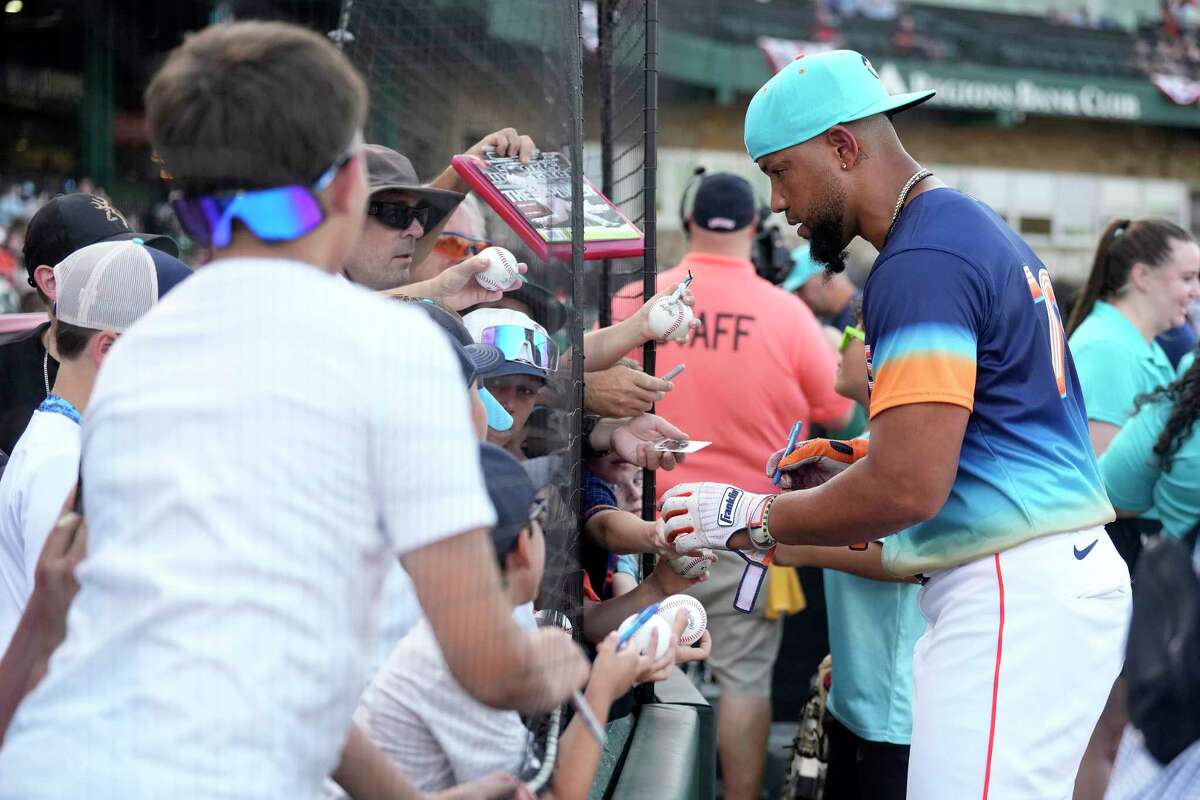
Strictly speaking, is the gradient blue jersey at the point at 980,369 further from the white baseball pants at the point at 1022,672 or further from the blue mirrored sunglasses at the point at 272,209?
the blue mirrored sunglasses at the point at 272,209

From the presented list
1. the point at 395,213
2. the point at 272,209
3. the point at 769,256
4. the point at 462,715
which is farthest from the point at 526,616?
the point at 769,256

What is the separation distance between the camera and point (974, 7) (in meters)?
27.2

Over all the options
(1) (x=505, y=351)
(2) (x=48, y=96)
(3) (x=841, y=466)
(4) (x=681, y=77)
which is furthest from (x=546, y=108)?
(4) (x=681, y=77)

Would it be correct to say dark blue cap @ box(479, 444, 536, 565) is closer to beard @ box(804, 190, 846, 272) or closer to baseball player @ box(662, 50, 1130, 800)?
baseball player @ box(662, 50, 1130, 800)

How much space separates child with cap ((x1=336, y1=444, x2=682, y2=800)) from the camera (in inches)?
71.7

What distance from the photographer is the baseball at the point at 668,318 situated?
2953 mm

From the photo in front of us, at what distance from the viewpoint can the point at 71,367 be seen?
7.69 ft

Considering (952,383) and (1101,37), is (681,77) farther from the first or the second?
(952,383)

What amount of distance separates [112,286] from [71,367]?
0.18 meters

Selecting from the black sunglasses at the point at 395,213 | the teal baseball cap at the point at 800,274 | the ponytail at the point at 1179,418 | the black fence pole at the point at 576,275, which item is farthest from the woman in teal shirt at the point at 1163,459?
the teal baseball cap at the point at 800,274

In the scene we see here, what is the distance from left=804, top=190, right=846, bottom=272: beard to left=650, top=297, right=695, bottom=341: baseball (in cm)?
34

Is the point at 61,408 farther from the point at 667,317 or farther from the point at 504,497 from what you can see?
the point at 667,317

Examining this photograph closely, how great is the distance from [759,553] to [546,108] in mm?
1109

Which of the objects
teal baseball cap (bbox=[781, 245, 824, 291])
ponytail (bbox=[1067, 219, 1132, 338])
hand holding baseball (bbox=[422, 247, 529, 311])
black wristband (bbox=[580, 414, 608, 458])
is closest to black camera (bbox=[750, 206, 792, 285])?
teal baseball cap (bbox=[781, 245, 824, 291])
